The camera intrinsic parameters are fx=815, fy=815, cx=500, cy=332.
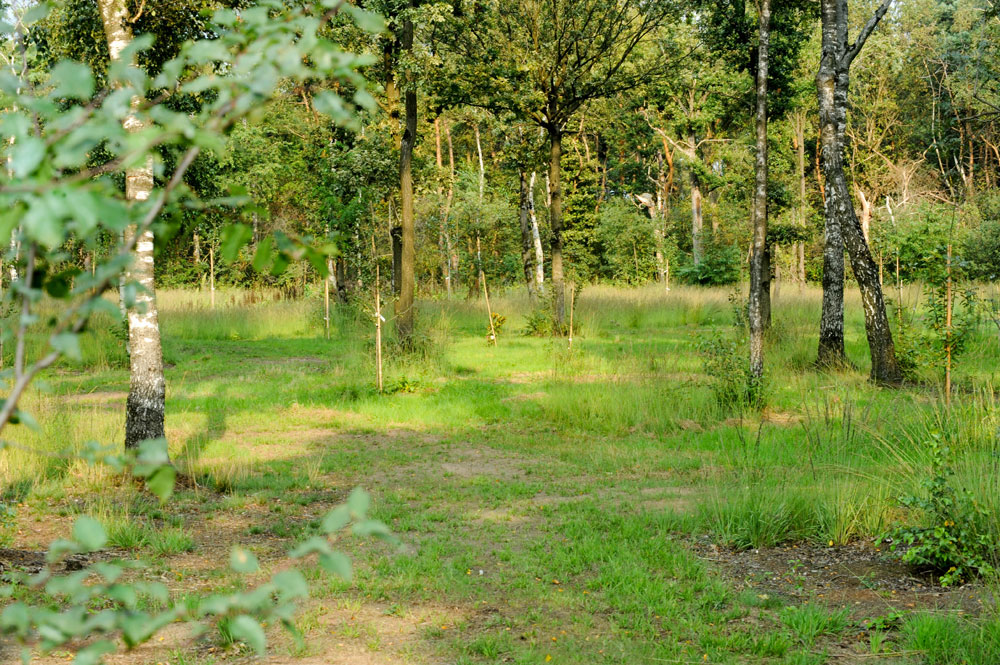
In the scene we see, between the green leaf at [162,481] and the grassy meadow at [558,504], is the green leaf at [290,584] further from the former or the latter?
the grassy meadow at [558,504]

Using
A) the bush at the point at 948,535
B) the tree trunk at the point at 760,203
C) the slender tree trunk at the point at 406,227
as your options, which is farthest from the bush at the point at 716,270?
the bush at the point at 948,535

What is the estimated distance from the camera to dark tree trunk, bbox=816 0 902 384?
11414 millimetres

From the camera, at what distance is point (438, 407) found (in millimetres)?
11070

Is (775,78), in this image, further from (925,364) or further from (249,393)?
(249,393)

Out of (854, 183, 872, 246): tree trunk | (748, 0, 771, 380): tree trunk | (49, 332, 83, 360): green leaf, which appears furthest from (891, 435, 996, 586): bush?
(854, 183, 872, 246): tree trunk

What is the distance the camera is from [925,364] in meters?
9.30

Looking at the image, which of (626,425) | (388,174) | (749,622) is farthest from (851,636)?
(388,174)

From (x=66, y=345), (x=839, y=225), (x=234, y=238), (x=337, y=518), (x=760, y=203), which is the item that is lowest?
(x=337, y=518)

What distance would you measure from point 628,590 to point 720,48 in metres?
13.9

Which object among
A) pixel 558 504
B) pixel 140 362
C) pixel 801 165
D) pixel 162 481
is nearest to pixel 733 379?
pixel 558 504

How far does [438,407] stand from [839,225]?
6359mm

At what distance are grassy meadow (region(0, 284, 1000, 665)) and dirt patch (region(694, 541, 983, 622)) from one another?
0.06 feet

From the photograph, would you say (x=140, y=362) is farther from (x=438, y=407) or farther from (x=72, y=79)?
(x=72, y=79)

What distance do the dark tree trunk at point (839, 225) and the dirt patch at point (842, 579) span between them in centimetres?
677
